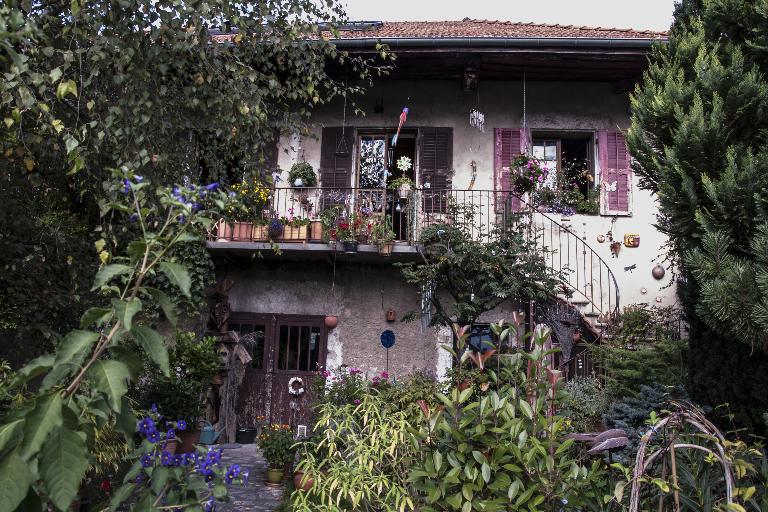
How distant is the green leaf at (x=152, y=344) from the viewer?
152 centimetres

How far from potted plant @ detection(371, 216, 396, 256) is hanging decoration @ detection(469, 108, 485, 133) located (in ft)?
7.84

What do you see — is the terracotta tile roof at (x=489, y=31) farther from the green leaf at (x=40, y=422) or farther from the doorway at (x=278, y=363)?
the green leaf at (x=40, y=422)

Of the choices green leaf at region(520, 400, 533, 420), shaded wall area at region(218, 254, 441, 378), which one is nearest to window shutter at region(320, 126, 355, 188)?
shaded wall area at region(218, 254, 441, 378)

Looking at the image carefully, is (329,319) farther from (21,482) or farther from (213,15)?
(21,482)

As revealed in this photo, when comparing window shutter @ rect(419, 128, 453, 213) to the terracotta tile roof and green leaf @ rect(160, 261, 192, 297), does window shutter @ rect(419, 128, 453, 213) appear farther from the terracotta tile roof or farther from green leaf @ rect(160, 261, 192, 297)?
green leaf @ rect(160, 261, 192, 297)

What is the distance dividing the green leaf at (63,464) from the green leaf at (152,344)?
0.25m

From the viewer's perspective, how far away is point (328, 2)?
4.80 m

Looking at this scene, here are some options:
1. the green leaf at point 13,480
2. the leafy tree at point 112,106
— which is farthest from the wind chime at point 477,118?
the green leaf at point 13,480

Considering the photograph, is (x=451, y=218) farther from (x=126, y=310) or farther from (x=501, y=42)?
(x=126, y=310)

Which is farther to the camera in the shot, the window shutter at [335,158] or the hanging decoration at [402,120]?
the window shutter at [335,158]

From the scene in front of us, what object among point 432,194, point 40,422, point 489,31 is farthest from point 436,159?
point 40,422

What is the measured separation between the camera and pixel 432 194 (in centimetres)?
959

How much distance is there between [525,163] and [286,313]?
14.6 feet

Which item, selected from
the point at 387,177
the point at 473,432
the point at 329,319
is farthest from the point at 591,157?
the point at 473,432
